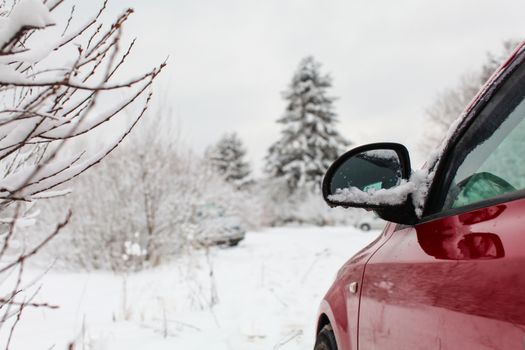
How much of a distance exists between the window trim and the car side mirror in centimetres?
7

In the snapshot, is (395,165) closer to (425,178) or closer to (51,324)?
(425,178)

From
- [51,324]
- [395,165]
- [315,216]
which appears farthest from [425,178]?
[315,216]

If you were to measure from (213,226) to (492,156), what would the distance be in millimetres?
11290

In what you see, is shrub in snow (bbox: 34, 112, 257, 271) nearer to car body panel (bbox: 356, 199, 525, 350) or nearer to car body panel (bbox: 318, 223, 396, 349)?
car body panel (bbox: 318, 223, 396, 349)

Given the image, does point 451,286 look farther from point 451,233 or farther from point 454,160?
point 454,160

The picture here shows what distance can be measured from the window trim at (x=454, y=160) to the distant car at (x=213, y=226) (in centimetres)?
980

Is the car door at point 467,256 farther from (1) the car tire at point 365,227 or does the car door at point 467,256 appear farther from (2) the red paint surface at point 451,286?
(1) the car tire at point 365,227

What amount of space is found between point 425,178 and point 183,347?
10.8 feet

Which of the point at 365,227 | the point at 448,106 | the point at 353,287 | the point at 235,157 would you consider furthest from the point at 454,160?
the point at 235,157

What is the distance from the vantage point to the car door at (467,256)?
906 millimetres

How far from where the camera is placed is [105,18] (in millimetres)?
1618

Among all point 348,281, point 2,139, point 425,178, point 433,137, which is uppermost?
point 433,137

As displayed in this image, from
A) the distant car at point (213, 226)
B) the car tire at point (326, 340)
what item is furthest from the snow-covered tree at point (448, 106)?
the car tire at point (326, 340)

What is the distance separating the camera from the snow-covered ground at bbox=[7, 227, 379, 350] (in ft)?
13.9
